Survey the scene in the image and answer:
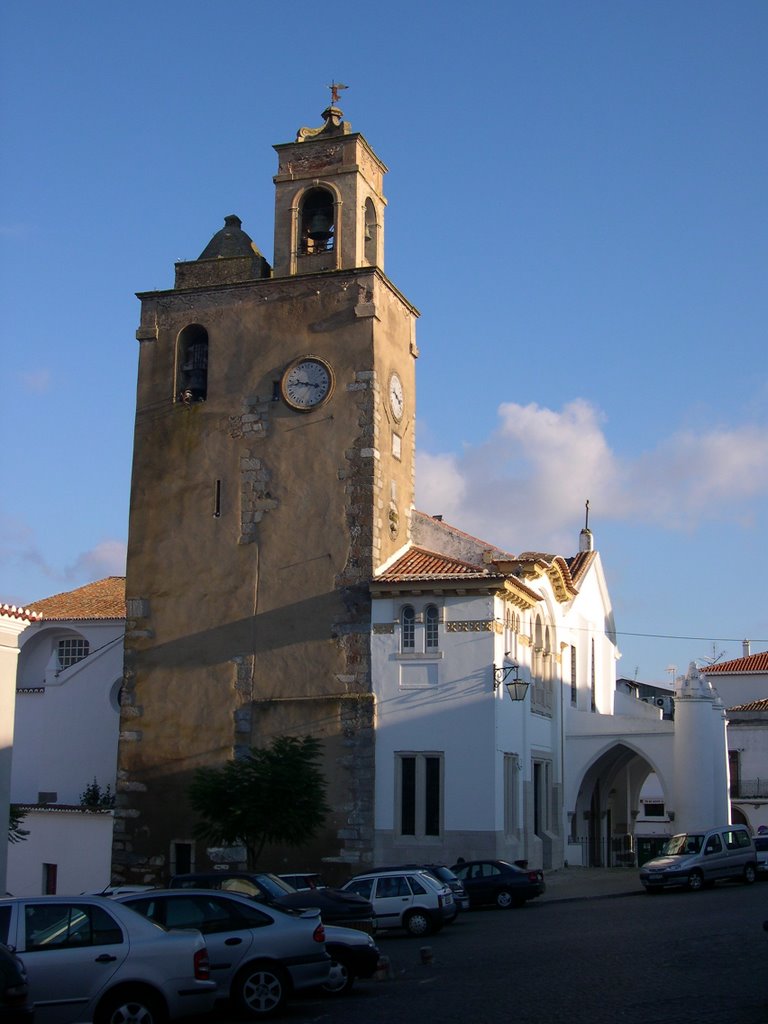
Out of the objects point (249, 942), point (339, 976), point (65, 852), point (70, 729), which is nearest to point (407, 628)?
point (65, 852)

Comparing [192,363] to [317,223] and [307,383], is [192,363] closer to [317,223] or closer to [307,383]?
[307,383]

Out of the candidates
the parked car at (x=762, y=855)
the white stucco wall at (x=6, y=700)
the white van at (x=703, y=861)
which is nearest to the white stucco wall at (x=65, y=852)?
the white stucco wall at (x=6, y=700)

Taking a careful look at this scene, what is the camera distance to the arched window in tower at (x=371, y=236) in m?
35.7

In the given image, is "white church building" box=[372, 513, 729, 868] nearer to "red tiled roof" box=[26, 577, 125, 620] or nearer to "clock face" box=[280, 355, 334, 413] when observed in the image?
"clock face" box=[280, 355, 334, 413]

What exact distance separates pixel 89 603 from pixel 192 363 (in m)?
15.1

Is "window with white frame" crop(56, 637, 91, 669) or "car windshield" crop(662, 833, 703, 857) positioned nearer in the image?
"car windshield" crop(662, 833, 703, 857)

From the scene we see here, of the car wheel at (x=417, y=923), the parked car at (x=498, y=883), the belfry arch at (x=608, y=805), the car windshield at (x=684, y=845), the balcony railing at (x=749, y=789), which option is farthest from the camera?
the balcony railing at (x=749, y=789)

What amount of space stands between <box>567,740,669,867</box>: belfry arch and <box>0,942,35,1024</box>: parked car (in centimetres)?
2916

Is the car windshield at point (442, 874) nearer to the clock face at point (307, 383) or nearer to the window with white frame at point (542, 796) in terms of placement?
the window with white frame at point (542, 796)

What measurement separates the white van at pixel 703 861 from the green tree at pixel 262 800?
331 inches

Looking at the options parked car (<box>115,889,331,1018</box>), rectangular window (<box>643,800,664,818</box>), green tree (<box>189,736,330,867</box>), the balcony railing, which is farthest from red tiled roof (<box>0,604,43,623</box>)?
rectangular window (<box>643,800,664,818</box>)

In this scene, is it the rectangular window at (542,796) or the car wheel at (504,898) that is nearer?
the car wheel at (504,898)

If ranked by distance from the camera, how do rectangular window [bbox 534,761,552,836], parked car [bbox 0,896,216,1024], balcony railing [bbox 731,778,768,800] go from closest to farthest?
parked car [bbox 0,896,216,1024] → rectangular window [bbox 534,761,552,836] → balcony railing [bbox 731,778,768,800]

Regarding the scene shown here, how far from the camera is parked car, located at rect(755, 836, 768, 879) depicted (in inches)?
1347
